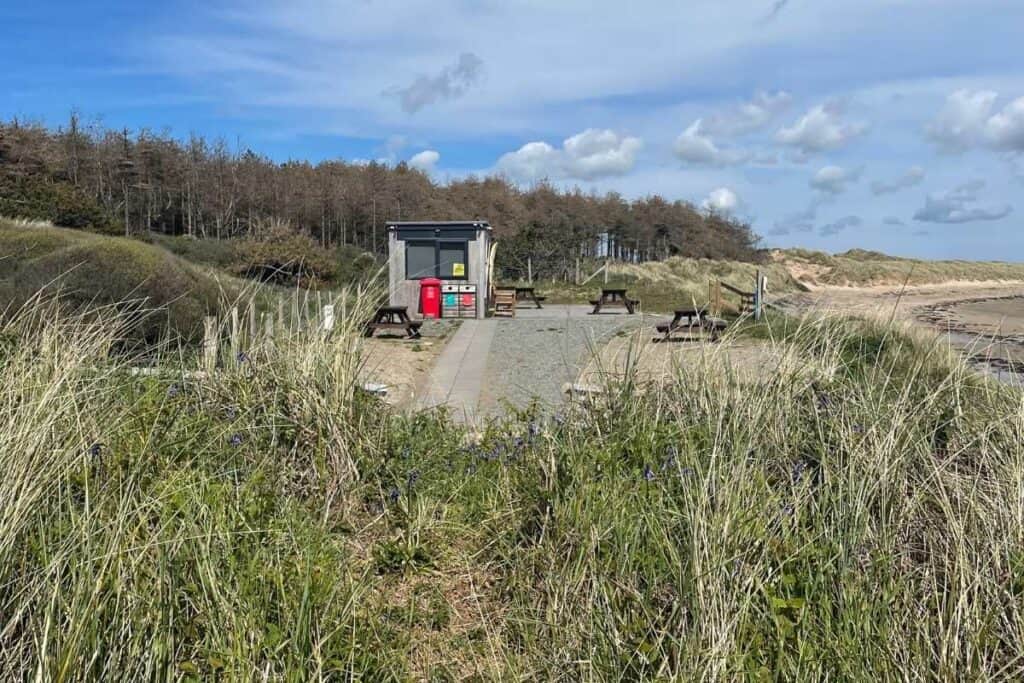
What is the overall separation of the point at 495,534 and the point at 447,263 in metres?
16.8

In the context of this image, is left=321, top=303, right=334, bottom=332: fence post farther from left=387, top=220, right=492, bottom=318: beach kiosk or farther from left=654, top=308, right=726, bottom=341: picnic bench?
left=387, top=220, right=492, bottom=318: beach kiosk

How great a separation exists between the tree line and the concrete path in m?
11.5

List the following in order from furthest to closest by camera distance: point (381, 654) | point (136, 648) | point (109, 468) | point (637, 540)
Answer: point (109, 468), point (637, 540), point (381, 654), point (136, 648)

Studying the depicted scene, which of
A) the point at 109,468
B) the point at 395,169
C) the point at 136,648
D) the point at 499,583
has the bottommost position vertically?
the point at 499,583

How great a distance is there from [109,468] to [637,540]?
6.55ft

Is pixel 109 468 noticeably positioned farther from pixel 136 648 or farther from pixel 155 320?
pixel 155 320

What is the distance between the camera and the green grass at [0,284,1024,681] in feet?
8.00

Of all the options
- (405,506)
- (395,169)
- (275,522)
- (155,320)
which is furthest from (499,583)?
(395,169)

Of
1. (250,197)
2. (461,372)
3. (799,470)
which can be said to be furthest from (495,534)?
(250,197)

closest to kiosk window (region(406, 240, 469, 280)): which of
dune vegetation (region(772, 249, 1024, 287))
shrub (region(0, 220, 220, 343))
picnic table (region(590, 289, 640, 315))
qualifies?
picnic table (region(590, 289, 640, 315))

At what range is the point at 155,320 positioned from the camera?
9789 mm

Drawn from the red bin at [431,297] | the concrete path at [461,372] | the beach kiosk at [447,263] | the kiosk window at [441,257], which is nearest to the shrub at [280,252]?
the beach kiosk at [447,263]

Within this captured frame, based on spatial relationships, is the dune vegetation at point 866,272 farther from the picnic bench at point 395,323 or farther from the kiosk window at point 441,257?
the picnic bench at point 395,323

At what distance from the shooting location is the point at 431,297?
19.8 m
